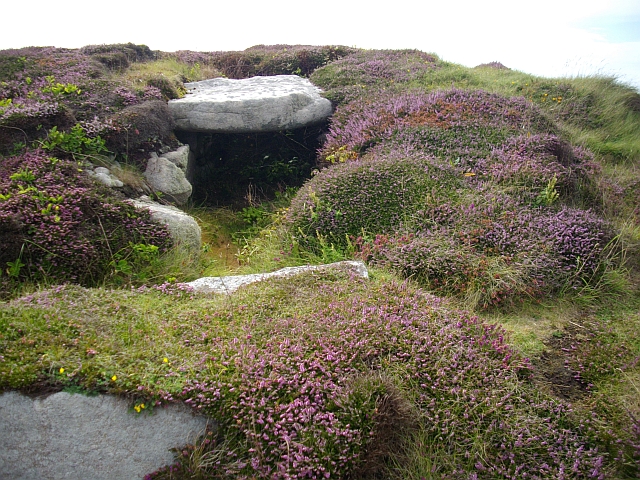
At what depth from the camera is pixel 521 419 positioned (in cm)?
373

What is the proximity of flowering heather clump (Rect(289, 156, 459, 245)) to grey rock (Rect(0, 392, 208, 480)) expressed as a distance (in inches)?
144

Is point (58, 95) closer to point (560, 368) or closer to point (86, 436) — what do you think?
point (86, 436)

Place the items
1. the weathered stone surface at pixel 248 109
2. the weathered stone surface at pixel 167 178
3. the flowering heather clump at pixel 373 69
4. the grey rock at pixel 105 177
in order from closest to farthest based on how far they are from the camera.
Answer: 1. the grey rock at pixel 105 177
2. the weathered stone surface at pixel 167 178
3. the weathered stone surface at pixel 248 109
4. the flowering heather clump at pixel 373 69

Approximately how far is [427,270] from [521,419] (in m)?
2.25

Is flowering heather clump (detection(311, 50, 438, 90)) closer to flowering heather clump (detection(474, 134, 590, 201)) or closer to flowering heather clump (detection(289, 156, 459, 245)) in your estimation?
flowering heather clump (detection(474, 134, 590, 201))

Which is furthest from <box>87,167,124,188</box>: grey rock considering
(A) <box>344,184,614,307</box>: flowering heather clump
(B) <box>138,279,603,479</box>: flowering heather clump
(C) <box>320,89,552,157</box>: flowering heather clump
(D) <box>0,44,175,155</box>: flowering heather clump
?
(B) <box>138,279,603,479</box>: flowering heather clump

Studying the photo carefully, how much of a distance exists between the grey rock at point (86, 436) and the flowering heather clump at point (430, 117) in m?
6.23

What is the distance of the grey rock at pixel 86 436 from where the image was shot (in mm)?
3498

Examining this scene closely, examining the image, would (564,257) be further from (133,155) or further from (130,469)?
(133,155)

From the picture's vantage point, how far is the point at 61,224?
5910mm

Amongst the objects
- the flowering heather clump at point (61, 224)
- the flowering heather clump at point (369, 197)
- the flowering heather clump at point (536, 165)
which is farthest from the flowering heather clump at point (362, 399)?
the flowering heather clump at point (536, 165)

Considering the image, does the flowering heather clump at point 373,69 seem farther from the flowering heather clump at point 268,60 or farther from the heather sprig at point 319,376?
the heather sprig at point 319,376

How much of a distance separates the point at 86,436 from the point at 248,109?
24.3 feet

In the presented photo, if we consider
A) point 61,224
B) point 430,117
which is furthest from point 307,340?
point 430,117
